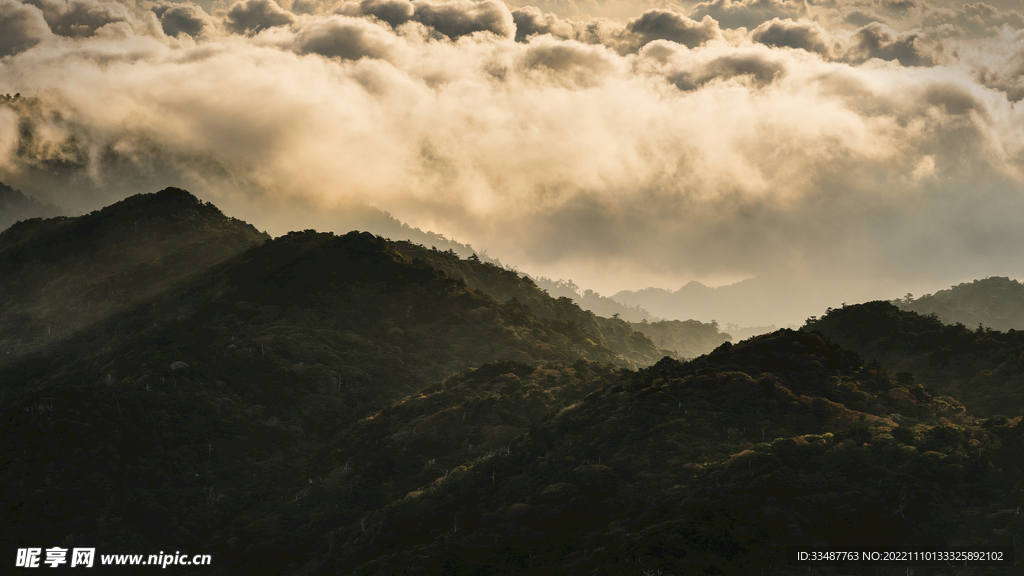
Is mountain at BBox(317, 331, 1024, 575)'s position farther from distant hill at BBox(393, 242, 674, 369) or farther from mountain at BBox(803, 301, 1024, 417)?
distant hill at BBox(393, 242, 674, 369)

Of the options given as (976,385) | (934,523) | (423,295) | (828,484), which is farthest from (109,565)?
(976,385)

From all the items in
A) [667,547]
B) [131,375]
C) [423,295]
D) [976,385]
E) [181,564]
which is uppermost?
[423,295]

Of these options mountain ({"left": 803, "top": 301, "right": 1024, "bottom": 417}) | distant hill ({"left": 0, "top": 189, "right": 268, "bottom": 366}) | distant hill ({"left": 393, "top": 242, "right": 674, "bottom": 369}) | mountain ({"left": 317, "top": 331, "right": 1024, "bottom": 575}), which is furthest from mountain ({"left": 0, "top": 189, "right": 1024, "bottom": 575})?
distant hill ({"left": 393, "top": 242, "right": 674, "bottom": 369})

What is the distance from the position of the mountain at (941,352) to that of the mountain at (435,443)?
5347 mm

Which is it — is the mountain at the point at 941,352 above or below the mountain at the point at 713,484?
above

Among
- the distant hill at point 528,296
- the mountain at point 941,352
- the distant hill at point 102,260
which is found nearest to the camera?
the mountain at point 941,352

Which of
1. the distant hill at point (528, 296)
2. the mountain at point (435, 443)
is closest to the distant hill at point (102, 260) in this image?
the mountain at point (435, 443)

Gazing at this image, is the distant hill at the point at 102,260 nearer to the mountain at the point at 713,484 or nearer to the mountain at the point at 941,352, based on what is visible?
the mountain at the point at 713,484

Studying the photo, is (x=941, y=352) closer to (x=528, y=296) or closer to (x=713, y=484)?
(x=713, y=484)

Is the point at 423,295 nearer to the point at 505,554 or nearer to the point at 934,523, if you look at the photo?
the point at 505,554

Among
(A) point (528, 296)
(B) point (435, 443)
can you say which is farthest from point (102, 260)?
(B) point (435, 443)

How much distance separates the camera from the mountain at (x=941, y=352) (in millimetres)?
70938

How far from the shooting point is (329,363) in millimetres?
88062

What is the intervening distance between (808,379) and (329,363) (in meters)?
56.8
